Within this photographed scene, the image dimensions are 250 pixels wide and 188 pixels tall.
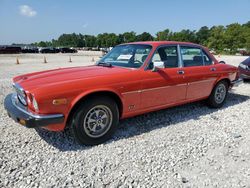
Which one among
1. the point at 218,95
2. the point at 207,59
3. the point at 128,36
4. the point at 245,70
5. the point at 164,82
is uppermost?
the point at 128,36

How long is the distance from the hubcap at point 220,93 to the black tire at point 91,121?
3115 millimetres

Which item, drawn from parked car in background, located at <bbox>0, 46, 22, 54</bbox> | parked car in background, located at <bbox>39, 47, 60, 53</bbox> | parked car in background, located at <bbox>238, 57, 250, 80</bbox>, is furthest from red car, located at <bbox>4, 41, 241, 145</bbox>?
parked car in background, located at <bbox>39, 47, 60, 53</bbox>

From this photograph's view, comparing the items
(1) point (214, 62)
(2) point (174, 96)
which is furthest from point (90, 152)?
(1) point (214, 62)

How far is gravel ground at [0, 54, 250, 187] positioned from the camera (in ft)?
9.82

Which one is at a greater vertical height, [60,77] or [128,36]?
[128,36]

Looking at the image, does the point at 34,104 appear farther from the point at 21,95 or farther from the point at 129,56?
the point at 129,56

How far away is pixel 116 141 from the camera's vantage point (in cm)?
406

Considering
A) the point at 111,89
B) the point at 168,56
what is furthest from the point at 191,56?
the point at 111,89

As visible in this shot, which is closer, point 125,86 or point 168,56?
point 125,86

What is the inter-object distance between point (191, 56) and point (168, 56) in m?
0.80

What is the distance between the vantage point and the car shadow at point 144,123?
3.99 metres

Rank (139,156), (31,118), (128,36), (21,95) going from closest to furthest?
(31,118), (139,156), (21,95), (128,36)

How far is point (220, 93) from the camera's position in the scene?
19.9 feet

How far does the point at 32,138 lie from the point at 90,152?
44.8 inches
